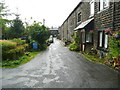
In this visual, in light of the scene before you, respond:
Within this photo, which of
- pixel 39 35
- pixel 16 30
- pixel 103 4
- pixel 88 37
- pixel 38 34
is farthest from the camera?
pixel 16 30

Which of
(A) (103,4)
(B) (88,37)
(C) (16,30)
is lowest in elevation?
(B) (88,37)

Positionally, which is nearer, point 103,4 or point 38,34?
point 103,4

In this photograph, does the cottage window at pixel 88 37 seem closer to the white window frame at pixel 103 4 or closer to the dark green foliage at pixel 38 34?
the white window frame at pixel 103 4

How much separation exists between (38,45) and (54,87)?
540 inches

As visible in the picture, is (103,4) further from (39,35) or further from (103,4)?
(39,35)

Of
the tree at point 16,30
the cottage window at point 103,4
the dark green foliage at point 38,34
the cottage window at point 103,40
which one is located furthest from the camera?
the tree at point 16,30

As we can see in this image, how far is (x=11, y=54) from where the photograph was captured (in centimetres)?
888

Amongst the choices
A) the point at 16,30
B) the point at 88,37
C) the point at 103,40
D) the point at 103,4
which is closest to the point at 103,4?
the point at 103,4

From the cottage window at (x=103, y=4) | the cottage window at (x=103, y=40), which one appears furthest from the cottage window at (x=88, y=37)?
the cottage window at (x=103, y=4)

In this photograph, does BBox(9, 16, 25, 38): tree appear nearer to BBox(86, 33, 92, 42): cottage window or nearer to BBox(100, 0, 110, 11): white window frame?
BBox(86, 33, 92, 42): cottage window

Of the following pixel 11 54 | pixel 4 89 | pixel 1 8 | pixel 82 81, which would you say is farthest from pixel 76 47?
pixel 1 8

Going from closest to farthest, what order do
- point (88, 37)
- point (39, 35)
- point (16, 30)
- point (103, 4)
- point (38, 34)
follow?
point (103, 4), point (88, 37), point (38, 34), point (39, 35), point (16, 30)

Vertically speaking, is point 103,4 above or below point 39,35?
above

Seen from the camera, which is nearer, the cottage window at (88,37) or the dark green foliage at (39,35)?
the cottage window at (88,37)
